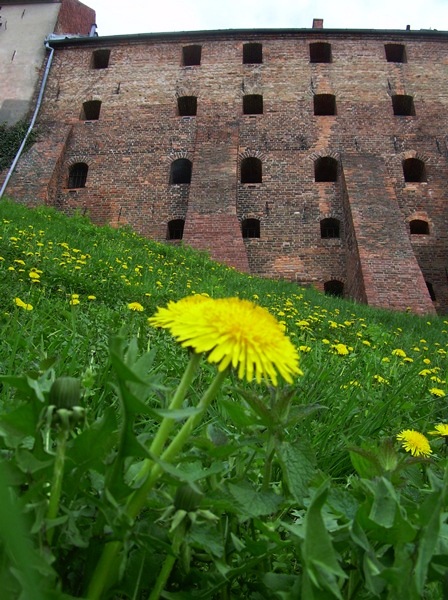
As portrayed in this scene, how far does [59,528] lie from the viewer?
0.60m

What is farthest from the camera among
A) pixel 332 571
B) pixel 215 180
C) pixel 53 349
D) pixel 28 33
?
pixel 28 33

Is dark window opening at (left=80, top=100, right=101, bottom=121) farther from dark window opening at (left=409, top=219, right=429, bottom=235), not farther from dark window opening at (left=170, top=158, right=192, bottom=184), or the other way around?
dark window opening at (left=409, top=219, right=429, bottom=235)

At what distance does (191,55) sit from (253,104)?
3.33m

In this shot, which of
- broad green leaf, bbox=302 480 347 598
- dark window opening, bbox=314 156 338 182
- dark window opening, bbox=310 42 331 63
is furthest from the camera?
dark window opening, bbox=310 42 331 63

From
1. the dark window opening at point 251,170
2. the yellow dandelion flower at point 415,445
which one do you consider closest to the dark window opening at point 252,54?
the dark window opening at point 251,170

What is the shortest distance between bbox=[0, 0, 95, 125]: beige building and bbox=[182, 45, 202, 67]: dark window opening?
16.8 ft

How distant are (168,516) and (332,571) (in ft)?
0.72

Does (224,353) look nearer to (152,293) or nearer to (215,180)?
(152,293)

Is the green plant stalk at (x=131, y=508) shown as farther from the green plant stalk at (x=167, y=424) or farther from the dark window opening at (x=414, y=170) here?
the dark window opening at (x=414, y=170)

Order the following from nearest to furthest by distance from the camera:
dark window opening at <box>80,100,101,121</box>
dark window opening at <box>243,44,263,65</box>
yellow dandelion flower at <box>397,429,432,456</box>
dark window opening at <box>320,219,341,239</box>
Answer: yellow dandelion flower at <box>397,429,432,456</box>
dark window opening at <box>320,219,341,239</box>
dark window opening at <box>80,100,101,121</box>
dark window opening at <box>243,44,263,65</box>

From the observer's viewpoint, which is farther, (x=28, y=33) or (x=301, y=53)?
(x=28, y=33)

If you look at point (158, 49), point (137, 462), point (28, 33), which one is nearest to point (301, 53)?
point (158, 49)

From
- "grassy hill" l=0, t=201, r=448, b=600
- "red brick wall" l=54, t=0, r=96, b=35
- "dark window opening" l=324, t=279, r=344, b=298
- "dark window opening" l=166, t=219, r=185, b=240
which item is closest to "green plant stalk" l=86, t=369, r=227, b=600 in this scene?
"grassy hill" l=0, t=201, r=448, b=600

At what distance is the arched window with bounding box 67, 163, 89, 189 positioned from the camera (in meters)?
15.2
